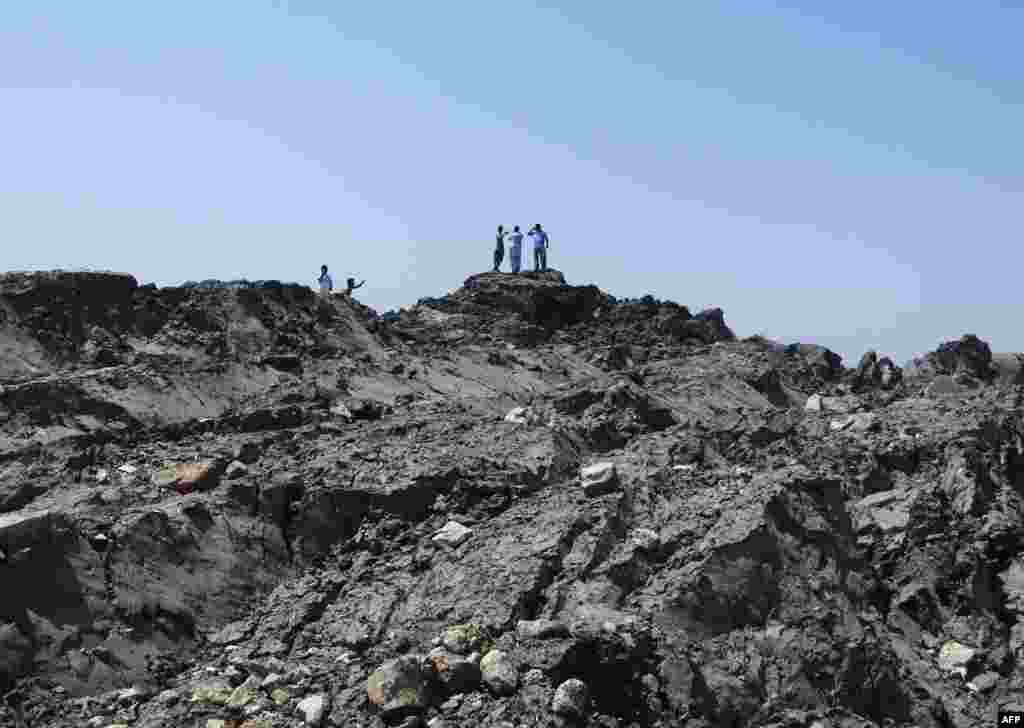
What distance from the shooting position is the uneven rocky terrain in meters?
9.79

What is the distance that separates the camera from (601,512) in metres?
11.4

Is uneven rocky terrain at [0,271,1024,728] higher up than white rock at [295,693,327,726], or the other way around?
uneven rocky terrain at [0,271,1024,728]

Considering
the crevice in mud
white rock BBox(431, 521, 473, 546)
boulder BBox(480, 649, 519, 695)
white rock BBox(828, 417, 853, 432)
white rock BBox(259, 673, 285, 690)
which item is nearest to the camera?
boulder BBox(480, 649, 519, 695)

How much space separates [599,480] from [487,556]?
1269 millimetres

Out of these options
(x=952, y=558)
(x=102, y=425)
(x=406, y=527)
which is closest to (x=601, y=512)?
(x=406, y=527)

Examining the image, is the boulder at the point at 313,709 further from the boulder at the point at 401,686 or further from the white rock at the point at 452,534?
the white rock at the point at 452,534

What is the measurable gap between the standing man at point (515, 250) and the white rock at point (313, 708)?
15.8 metres

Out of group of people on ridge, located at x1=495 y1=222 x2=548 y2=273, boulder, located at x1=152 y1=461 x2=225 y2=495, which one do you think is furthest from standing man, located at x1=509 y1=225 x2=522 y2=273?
boulder, located at x1=152 y1=461 x2=225 y2=495

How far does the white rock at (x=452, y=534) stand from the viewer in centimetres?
1152

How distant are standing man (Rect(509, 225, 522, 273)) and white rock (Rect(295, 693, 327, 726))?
621 inches

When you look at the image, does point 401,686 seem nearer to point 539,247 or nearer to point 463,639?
point 463,639

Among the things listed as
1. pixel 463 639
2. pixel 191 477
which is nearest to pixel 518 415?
pixel 191 477

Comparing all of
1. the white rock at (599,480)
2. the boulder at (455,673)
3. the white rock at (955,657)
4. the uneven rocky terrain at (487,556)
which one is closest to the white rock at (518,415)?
the uneven rocky terrain at (487,556)

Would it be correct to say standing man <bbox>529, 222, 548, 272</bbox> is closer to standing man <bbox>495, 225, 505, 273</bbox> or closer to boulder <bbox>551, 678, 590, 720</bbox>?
standing man <bbox>495, 225, 505, 273</bbox>
